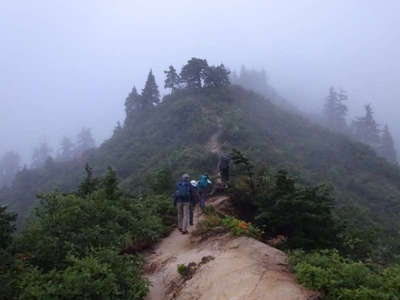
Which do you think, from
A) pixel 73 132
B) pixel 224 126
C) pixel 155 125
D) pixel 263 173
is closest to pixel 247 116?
pixel 224 126

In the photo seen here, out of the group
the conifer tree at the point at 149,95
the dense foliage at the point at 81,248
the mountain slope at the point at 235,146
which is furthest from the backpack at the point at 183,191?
the conifer tree at the point at 149,95

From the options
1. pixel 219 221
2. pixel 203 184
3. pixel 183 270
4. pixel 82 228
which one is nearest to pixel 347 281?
pixel 183 270

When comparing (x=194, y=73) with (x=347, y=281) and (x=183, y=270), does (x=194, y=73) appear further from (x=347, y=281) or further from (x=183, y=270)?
(x=347, y=281)

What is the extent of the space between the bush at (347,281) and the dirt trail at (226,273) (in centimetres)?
27

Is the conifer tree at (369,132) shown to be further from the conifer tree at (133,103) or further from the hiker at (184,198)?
the hiker at (184,198)

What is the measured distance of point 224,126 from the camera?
36469mm

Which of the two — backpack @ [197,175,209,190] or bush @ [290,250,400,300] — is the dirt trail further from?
backpack @ [197,175,209,190]

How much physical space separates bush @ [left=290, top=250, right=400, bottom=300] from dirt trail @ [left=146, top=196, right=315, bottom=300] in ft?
0.90

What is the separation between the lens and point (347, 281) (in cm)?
720

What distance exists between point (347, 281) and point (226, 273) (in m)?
2.37

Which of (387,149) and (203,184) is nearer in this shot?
(203,184)

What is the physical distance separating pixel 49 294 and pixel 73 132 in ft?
514

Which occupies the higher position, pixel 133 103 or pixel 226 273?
pixel 133 103

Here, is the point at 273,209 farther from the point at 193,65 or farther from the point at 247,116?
the point at 193,65
